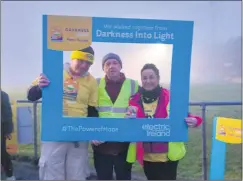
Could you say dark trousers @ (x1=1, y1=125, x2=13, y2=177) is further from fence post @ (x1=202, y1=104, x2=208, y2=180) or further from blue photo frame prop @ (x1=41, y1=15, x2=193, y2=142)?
fence post @ (x1=202, y1=104, x2=208, y2=180)

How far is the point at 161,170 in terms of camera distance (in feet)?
7.63

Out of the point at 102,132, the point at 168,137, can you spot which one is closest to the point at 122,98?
the point at 102,132

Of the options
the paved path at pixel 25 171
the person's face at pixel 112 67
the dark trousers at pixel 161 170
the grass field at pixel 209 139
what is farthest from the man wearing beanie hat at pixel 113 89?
the paved path at pixel 25 171

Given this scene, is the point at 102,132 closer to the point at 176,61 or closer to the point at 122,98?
the point at 122,98

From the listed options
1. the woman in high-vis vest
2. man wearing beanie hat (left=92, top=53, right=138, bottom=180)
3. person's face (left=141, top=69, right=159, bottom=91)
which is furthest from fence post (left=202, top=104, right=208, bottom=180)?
man wearing beanie hat (left=92, top=53, right=138, bottom=180)

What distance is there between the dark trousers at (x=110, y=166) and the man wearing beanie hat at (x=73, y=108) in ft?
0.32

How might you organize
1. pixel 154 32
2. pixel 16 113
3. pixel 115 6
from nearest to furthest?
pixel 154 32 < pixel 115 6 < pixel 16 113

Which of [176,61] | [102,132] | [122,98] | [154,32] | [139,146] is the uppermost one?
[154,32]

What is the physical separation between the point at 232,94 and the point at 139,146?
89 centimetres

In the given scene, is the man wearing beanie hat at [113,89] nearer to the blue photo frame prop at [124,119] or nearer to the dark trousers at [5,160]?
the blue photo frame prop at [124,119]

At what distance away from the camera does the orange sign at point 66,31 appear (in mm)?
1990

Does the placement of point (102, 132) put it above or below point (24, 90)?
below

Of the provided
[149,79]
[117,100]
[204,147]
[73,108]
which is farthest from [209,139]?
[73,108]

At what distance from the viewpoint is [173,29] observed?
2055 mm
